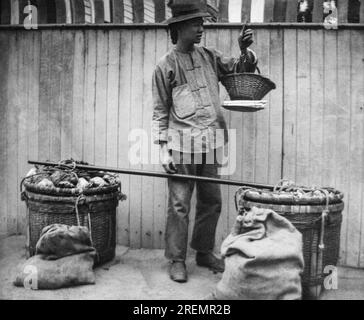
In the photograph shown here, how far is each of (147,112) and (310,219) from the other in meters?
2.00

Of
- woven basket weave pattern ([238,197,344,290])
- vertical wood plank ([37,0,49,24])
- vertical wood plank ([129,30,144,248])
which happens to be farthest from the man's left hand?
vertical wood plank ([37,0,49,24])

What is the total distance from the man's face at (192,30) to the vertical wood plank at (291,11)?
100cm

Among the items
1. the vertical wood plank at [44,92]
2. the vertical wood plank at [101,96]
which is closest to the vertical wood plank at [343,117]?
the vertical wood plank at [101,96]

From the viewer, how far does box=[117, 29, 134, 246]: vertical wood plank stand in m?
4.10

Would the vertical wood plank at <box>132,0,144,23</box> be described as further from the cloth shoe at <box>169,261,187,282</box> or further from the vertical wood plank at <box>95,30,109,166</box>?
the cloth shoe at <box>169,261,187,282</box>

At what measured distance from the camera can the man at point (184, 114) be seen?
330cm

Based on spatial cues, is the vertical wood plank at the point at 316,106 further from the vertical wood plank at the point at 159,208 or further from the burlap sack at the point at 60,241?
the burlap sack at the point at 60,241

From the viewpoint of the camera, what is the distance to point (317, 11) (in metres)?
3.77

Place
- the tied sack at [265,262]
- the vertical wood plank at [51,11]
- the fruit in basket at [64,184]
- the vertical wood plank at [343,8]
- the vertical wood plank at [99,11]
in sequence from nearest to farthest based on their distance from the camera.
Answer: the tied sack at [265,262], the fruit in basket at [64,184], the vertical wood plank at [343,8], the vertical wood plank at [99,11], the vertical wood plank at [51,11]

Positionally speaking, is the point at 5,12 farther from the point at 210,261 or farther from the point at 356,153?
the point at 356,153
